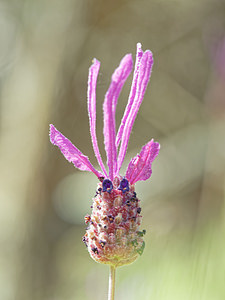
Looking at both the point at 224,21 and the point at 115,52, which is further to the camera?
the point at 115,52

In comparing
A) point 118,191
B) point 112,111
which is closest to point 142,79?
point 112,111

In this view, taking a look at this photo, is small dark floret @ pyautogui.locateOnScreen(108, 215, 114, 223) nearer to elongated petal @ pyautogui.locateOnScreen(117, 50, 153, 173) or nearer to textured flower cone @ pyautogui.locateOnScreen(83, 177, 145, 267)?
textured flower cone @ pyautogui.locateOnScreen(83, 177, 145, 267)

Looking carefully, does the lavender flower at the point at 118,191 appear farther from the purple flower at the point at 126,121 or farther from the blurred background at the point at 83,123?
the blurred background at the point at 83,123

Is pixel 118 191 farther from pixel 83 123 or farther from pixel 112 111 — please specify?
pixel 83 123

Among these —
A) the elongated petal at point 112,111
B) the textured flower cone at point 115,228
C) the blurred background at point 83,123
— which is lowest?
the textured flower cone at point 115,228

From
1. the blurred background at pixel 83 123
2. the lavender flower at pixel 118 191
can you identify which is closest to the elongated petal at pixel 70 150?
the lavender flower at pixel 118 191

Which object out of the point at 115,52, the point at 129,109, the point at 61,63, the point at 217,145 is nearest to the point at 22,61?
the point at 61,63

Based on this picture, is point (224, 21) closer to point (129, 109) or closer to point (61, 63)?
point (61, 63)
